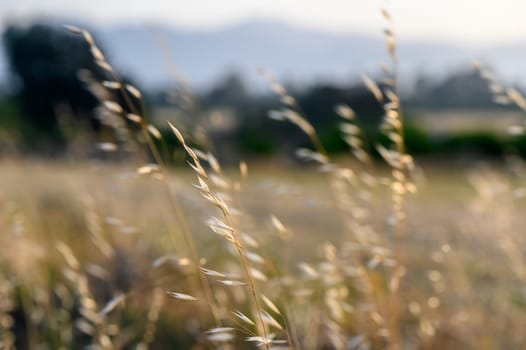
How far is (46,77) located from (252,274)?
17464 millimetres

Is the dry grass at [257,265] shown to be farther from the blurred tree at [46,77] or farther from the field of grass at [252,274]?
the blurred tree at [46,77]

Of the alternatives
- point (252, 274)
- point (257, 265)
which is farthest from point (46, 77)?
point (252, 274)

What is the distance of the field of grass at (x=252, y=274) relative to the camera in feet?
5.78

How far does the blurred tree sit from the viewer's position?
17250 millimetres

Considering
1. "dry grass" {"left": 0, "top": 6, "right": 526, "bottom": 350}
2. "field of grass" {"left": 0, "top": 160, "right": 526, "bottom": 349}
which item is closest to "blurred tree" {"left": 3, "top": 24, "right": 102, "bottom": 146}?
"field of grass" {"left": 0, "top": 160, "right": 526, "bottom": 349}

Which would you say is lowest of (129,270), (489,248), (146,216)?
(489,248)

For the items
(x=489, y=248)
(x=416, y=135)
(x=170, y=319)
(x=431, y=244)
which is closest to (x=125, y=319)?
(x=170, y=319)

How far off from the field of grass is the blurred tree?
11.4m

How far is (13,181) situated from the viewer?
6.09 m

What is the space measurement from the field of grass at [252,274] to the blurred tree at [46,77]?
11.4 metres

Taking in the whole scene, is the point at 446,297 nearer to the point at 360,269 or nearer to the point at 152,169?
the point at 360,269

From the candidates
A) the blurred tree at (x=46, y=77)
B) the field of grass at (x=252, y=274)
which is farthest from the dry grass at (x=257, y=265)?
the blurred tree at (x=46, y=77)

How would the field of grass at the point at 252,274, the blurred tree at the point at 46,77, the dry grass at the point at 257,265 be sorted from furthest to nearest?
the blurred tree at the point at 46,77
the field of grass at the point at 252,274
the dry grass at the point at 257,265

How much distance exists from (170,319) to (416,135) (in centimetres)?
1429
